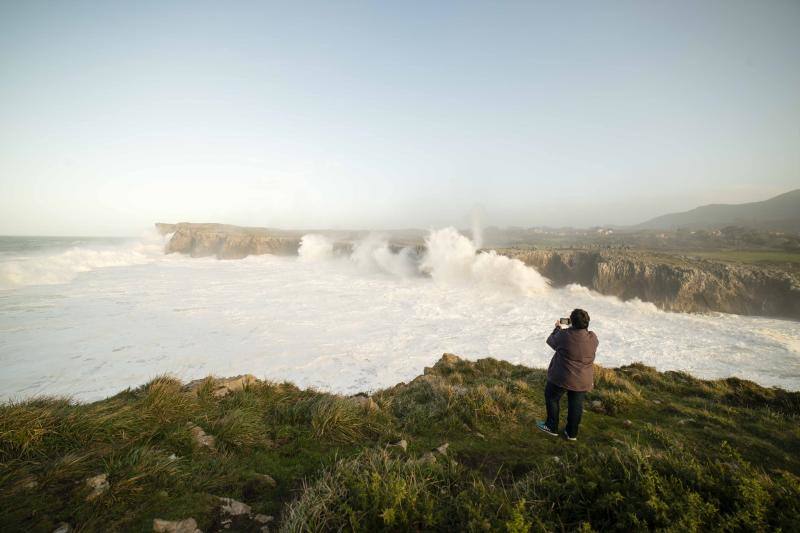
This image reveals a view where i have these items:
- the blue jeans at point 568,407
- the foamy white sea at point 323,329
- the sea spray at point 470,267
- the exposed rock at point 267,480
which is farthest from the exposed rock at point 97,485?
the sea spray at point 470,267

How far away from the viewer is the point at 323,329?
794 inches

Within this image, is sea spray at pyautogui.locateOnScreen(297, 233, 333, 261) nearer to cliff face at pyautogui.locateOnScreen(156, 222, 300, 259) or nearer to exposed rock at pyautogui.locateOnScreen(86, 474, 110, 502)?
cliff face at pyautogui.locateOnScreen(156, 222, 300, 259)

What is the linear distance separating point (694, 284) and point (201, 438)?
35722 millimetres

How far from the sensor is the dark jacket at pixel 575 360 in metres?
4.54

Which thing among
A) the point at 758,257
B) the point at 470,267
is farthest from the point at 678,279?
the point at 470,267

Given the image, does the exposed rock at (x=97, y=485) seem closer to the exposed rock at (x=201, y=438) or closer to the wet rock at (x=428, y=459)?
the exposed rock at (x=201, y=438)

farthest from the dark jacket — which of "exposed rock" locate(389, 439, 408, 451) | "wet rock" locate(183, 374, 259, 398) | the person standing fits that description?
"wet rock" locate(183, 374, 259, 398)

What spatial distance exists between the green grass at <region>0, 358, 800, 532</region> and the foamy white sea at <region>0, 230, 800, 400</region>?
8.12 m

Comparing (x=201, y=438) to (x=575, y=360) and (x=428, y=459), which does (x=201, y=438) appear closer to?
(x=428, y=459)

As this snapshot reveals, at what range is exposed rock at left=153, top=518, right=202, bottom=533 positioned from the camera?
2.35m

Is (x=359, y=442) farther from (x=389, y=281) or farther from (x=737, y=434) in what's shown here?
(x=389, y=281)

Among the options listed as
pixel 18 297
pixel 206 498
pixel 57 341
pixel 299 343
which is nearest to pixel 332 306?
pixel 299 343

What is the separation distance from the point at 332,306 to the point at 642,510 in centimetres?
2512

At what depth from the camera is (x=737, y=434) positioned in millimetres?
4945
